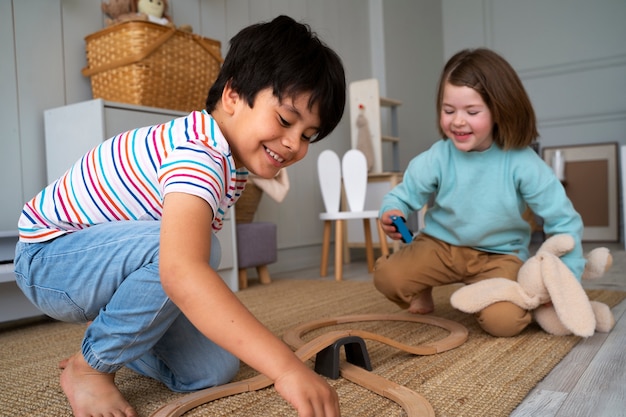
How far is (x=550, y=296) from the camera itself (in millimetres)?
Answer: 1028

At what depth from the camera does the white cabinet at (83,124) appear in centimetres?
145

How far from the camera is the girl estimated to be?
1146mm

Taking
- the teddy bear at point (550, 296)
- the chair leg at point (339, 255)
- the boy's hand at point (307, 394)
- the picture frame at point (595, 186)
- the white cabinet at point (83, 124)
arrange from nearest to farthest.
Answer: the boy's hand at point (307, 394), the teddy bear at point (550, 296), the white cabinet at point (83, 124), the chair leg at point (339, 255), the picture frame at point (595, 186)

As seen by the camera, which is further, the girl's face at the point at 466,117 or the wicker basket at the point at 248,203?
the wicker basket at the point at 248,203

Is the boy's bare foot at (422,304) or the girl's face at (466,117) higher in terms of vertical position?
the girl's face at (466,117)

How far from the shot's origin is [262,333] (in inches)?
18.5

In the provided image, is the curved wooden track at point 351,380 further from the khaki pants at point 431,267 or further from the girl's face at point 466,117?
the girl's face at point 466,117

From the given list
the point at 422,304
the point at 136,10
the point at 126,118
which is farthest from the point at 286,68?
the point at 136,10

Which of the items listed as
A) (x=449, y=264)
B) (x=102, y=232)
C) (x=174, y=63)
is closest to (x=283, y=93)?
(x=102, y=232)

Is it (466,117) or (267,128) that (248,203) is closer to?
(466,117)

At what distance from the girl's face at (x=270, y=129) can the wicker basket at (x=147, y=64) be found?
3.18 ft

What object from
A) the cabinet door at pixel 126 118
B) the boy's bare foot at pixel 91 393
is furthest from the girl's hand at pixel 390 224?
the cabinet door at pixel 126 118

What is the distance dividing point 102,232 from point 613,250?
109 inches

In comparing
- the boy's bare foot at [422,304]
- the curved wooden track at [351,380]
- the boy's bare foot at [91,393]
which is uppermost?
the boy's bare foot at [91,393]
